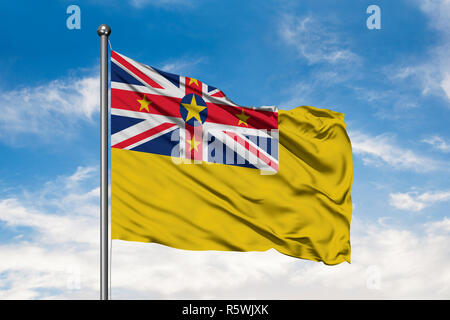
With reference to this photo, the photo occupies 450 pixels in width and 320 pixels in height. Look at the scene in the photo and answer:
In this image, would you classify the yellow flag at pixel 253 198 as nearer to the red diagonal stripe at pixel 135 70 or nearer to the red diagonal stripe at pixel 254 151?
the red diagonal stripe at pixel 254 151

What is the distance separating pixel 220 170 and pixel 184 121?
113 cm

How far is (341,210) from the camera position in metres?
12.6

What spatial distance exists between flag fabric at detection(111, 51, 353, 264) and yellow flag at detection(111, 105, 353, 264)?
19 mm

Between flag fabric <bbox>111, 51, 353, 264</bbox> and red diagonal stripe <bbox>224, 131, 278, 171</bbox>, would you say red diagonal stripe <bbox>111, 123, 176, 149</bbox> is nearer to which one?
flag fabric <bbox>111, 51, 353, 264</bbox>

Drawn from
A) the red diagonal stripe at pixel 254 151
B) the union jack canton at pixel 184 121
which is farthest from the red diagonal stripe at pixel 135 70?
the red diagonal stripe at pixel 254 151

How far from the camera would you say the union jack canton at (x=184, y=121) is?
1041cm

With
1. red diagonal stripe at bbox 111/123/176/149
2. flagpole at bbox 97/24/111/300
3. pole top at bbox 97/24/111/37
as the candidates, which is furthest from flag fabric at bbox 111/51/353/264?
flagpole at bbox 97/24/111/300

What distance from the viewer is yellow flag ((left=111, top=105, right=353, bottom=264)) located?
10.3 meters

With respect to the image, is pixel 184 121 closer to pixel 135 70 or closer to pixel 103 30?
pixel 135 70

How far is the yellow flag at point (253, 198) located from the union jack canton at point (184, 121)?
13cm

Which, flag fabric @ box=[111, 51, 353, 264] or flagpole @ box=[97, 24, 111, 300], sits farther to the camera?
flag fabric @ box=[111, 51, 353, 264]
